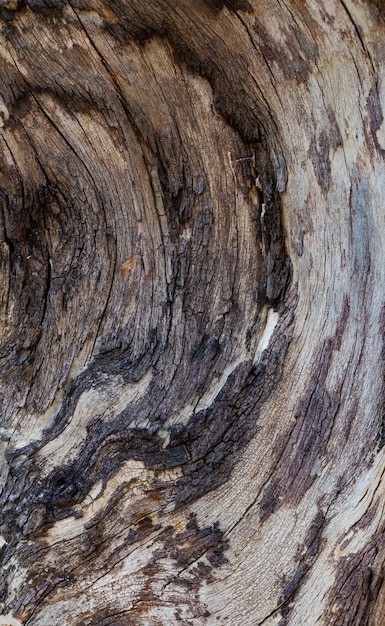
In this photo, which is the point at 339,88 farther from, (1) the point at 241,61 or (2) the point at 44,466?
(2) the point at 44,466

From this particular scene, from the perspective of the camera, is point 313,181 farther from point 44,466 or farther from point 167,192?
point 44,466

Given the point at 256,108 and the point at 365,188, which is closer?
the point at 365,188

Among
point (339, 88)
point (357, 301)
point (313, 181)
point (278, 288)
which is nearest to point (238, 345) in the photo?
point (278, 288)

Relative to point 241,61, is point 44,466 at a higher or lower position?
lower

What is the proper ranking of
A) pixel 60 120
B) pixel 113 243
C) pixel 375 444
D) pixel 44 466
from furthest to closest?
pixel 113 243 → pixel 60 120 → pixel 44 466 → pixel 375 444

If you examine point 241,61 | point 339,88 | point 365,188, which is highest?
point 241,61

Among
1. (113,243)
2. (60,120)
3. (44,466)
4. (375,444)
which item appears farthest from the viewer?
(113,243)

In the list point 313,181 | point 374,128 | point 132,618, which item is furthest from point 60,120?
point 132,618
